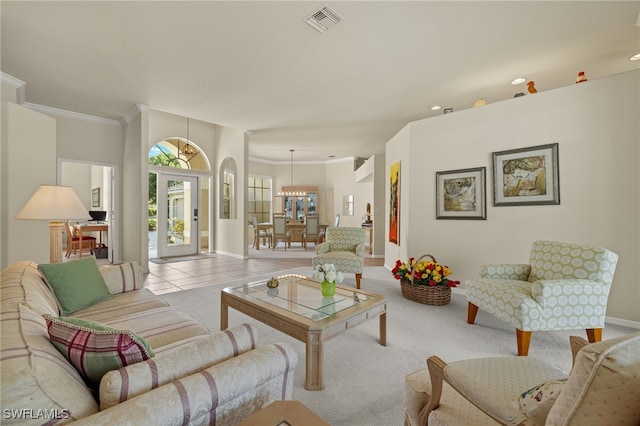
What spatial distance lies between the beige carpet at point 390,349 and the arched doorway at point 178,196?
3579 mm

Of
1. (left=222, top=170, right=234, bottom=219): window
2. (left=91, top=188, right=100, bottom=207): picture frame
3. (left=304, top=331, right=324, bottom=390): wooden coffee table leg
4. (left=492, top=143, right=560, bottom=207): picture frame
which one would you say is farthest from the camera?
(left=91, top=188, right=100, bottom=207): picture frame

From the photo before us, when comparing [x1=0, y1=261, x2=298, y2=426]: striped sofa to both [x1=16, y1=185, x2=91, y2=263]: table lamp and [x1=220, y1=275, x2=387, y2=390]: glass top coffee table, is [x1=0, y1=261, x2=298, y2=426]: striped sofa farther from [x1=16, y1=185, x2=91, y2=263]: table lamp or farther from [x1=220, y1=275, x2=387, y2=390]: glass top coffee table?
[x1=16, y1=185, x2=91, y2=263]: table lamp

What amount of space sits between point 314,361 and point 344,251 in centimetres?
273

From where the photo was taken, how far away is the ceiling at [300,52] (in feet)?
8.13

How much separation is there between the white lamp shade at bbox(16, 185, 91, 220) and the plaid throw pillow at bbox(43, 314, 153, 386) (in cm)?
180

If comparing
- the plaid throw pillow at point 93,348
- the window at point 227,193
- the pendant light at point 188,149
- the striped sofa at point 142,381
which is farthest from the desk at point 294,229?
the plaid throw pillow at point 93,348

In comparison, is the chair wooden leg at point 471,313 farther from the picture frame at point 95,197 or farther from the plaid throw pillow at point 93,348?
the picture frame at point 95,197

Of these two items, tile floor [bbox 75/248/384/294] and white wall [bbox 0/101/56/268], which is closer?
white wall [bbox 0/101/56/268]

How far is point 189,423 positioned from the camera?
2.63 feet

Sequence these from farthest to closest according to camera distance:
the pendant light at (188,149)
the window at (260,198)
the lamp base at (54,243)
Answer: the window at (260,198) < the pendant light at (188,149) < the lamp base at (54,243)

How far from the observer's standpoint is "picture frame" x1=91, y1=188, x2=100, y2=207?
7949mm

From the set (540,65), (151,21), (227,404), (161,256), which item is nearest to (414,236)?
(540,65)

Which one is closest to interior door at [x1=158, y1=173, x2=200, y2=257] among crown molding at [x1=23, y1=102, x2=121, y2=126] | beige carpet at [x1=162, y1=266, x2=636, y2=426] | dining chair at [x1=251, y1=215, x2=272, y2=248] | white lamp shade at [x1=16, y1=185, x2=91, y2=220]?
crown molding at [x1=23, y1=102, x2=121, y2=126]

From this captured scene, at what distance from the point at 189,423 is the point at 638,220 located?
13.1 feet
